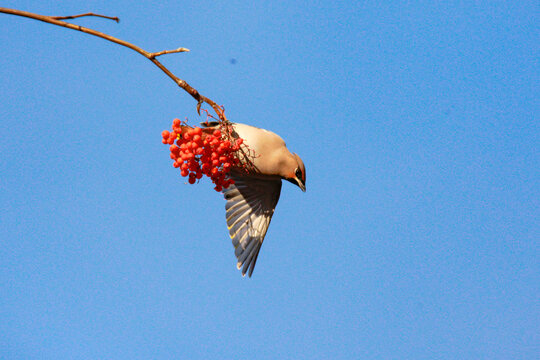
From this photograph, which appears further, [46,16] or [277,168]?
[277,168]

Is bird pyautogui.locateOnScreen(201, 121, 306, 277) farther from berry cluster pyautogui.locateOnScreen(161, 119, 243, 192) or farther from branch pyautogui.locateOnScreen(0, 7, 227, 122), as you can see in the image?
branch pyautogui.locateOnScreen(0, 7, 227, 122)

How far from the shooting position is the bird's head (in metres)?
5.95

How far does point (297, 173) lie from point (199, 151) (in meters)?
1.28

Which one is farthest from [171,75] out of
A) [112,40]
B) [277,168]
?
[277,168]

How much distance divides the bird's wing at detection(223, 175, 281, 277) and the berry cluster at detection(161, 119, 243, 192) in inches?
58.7

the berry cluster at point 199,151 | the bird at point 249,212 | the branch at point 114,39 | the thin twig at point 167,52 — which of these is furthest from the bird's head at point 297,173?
the thin twig at point 167,52

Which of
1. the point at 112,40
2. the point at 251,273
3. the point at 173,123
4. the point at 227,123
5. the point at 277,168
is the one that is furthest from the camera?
the point at 251,273

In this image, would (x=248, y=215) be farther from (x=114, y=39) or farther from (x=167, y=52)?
(x=114, y=39)

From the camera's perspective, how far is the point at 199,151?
5121 mm

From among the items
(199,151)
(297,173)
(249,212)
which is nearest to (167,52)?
(199,151)

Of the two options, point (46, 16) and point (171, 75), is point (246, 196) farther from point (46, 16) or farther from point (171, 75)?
point (46, 16)

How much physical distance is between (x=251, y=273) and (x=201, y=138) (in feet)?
7.51

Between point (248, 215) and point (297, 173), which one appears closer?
point (297, 173)

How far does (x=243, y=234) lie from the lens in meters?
6.96
